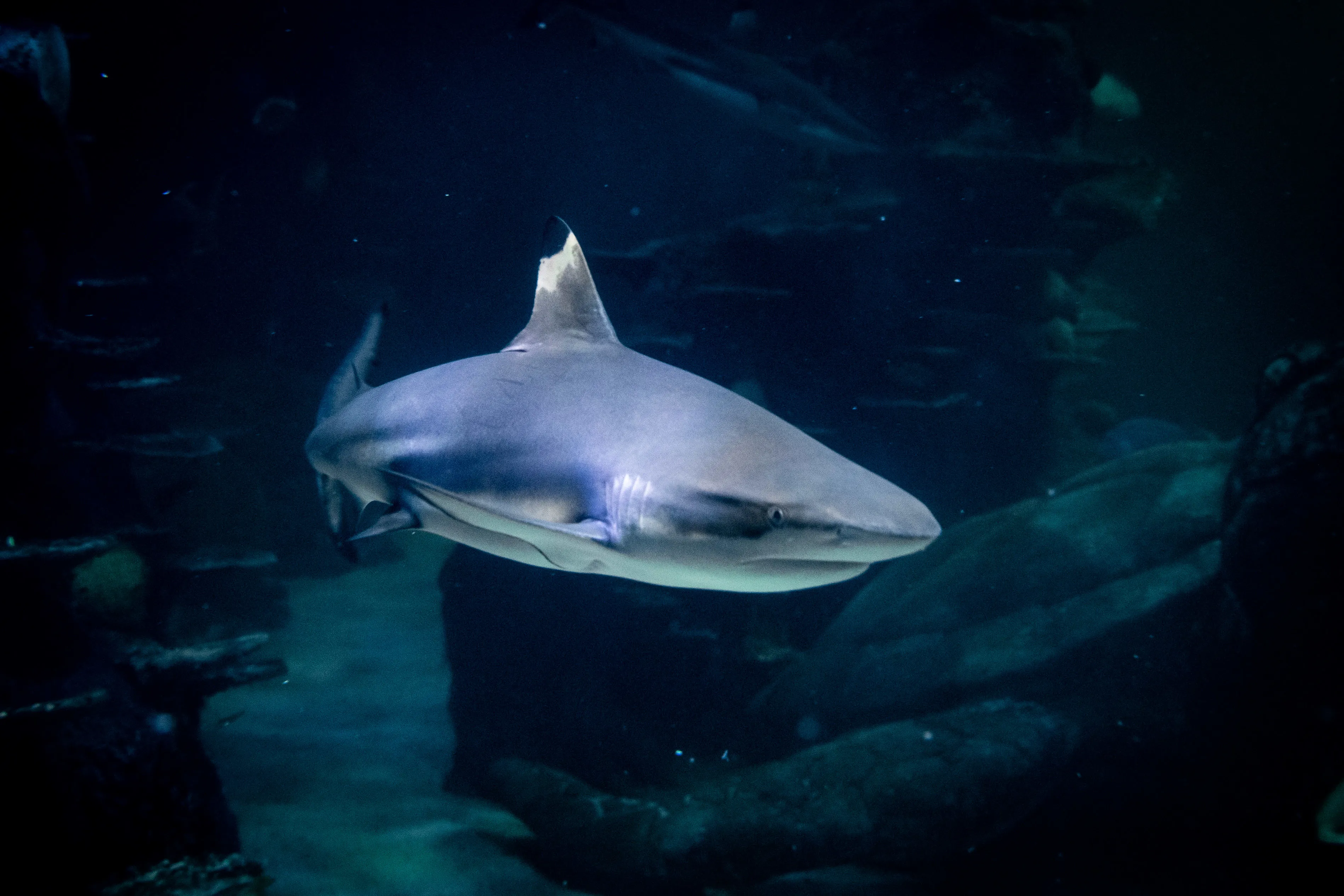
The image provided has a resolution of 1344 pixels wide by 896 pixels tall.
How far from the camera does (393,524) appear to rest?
79.6 inches

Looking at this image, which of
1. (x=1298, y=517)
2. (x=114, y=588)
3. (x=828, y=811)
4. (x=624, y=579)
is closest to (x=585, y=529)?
(x=828, y=811)

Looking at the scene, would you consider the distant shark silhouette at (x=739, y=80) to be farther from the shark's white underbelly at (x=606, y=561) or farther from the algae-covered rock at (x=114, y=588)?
the shark's white underbelly at (x=606, y=561)

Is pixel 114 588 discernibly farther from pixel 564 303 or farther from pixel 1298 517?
pixel 1298 517

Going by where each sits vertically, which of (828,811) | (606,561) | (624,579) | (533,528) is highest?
(533,528)

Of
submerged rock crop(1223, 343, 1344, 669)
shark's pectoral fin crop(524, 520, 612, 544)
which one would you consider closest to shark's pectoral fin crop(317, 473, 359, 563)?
shark's pectoral fin crop(524, 520, 612, 544)

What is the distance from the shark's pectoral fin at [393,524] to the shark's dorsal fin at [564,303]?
0.72 meters

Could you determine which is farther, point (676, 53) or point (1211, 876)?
point (676, 53)

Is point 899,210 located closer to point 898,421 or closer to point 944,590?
point 898,421

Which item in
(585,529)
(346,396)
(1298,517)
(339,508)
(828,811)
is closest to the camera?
(585,529)

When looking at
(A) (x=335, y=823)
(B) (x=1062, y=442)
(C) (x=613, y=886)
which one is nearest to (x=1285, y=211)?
(B) (x=1062, y=442)

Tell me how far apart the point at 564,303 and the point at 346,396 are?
4.15ft

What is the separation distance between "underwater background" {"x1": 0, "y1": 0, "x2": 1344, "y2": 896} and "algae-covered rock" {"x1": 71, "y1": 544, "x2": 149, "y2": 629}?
0.04 m

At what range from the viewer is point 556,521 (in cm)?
172

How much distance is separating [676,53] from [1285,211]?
1913 centimetres
